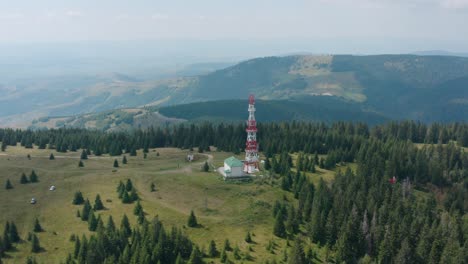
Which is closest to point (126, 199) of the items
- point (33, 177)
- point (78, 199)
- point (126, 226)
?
point (78, 199)

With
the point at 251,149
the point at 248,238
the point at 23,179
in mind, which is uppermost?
the point at 251,149

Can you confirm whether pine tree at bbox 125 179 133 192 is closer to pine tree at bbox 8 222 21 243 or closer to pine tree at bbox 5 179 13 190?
pine tree at bbox 8 222 21 243

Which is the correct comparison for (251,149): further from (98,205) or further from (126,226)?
(126,226)

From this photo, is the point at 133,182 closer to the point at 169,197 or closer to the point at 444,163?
the point at 169,197

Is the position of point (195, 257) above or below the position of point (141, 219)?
below

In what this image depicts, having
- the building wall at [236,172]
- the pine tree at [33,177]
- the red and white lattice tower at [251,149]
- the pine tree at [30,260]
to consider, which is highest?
the red and white lattice tower at [251,149]

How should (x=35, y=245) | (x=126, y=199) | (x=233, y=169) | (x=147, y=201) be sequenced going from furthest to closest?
(x=233, y=169)
(x=147, y=201)
(x=126, y=199)
(x=35, y=245)

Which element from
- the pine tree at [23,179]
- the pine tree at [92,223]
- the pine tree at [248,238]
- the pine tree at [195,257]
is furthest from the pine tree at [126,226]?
the pine tree at [23,179]

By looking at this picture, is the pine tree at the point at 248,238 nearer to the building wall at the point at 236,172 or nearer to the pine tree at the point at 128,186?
the building wall at the point at 236,172
